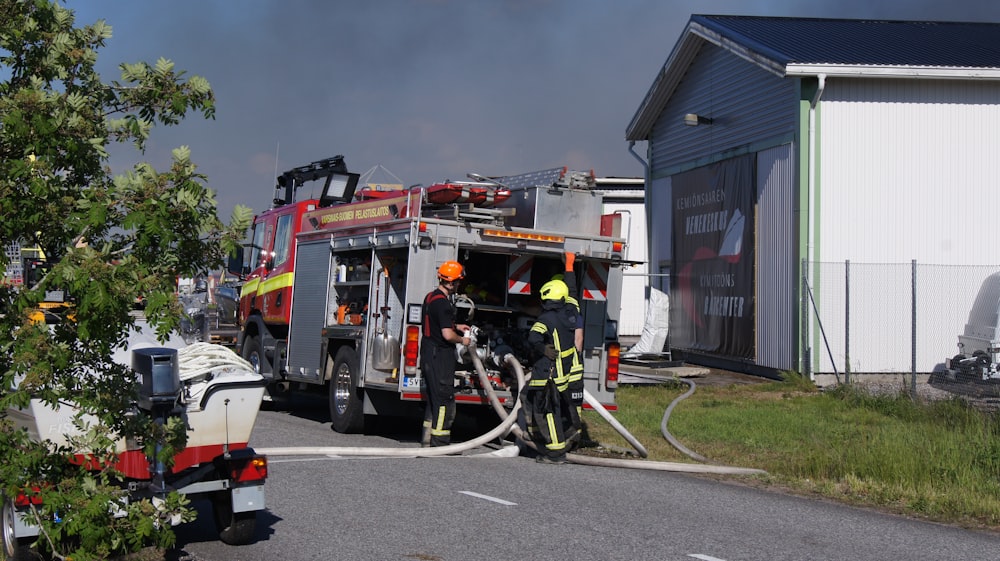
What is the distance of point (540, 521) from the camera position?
772cm

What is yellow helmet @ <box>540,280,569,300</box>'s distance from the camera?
36.0 ft

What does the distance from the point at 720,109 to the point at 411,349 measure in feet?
44.1

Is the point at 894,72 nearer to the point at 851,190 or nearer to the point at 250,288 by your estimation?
the point at 851,190

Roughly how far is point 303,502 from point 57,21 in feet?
13.6

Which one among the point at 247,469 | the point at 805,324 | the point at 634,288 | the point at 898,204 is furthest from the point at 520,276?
the point at 634,288

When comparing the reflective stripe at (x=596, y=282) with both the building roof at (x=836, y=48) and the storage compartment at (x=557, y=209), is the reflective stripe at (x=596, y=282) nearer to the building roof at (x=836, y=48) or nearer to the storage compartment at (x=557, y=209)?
the storage compartment at (x=557, y=209)

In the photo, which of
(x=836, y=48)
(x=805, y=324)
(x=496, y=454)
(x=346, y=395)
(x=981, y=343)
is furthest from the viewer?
(x=836, y=48)

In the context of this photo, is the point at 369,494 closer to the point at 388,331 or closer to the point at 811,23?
Result: the point at 388,331

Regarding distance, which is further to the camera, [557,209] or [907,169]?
[907,169]

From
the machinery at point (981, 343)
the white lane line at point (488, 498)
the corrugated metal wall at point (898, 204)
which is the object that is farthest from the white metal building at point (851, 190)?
the white lane line at point (488, 498)

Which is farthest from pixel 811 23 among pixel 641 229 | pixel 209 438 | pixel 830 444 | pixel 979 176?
pixel 209 438

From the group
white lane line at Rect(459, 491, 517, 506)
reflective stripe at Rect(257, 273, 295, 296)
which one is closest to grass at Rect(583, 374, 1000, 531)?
white lane line at Rect(459, 491, 517, 506)

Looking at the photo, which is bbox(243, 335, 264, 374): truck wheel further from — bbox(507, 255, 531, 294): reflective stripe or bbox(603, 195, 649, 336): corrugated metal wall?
bbox(603, 195, 649, 336): corrugated metal wall

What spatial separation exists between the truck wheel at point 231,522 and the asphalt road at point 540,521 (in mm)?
74
